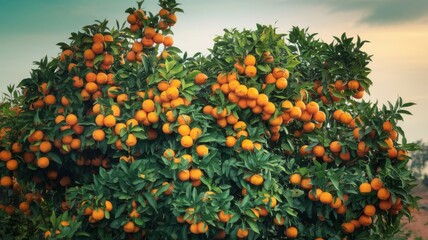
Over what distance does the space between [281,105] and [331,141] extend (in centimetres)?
67

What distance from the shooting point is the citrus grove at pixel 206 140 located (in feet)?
13.7

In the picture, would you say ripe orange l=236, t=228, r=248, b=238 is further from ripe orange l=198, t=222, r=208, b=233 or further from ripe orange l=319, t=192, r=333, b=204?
ripe orange l=319, t=192, r=333, b=204

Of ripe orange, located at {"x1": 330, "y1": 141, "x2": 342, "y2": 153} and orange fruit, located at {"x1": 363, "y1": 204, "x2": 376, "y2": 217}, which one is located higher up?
ripe orange, located at {"x1": 330, "y1": 141, "x2": 342, "y2": 153}

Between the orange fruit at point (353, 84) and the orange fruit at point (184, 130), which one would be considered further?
the orange fruit at point (353, 84)

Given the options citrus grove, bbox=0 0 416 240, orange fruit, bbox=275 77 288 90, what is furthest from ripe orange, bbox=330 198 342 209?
orange fruit, bbox=275 77 288 90

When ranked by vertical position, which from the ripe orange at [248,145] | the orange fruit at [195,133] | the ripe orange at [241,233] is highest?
the orange fruit at [195,133]

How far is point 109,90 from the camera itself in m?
4.60

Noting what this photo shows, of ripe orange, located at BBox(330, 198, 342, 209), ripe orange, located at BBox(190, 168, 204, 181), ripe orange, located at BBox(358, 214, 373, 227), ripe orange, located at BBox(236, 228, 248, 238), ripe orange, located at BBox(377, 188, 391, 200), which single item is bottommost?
ripe orange, located at BBox(358, 214, 373, 227)

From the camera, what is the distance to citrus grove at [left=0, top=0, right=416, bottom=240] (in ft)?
13.7

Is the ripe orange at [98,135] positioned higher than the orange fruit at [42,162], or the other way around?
the ripe orange at [98,135]

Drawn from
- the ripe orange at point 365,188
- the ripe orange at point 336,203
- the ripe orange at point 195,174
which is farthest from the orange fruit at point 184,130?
the ripe orange at point 365,188

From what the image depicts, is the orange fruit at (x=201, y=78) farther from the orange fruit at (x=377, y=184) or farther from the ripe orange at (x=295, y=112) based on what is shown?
the orange fruit at (x=377, y=184)

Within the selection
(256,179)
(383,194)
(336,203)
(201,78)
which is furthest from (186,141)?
(383,194)

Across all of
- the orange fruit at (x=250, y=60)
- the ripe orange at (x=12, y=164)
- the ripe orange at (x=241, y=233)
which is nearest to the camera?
the ripe orange at (x=241, y=233)
